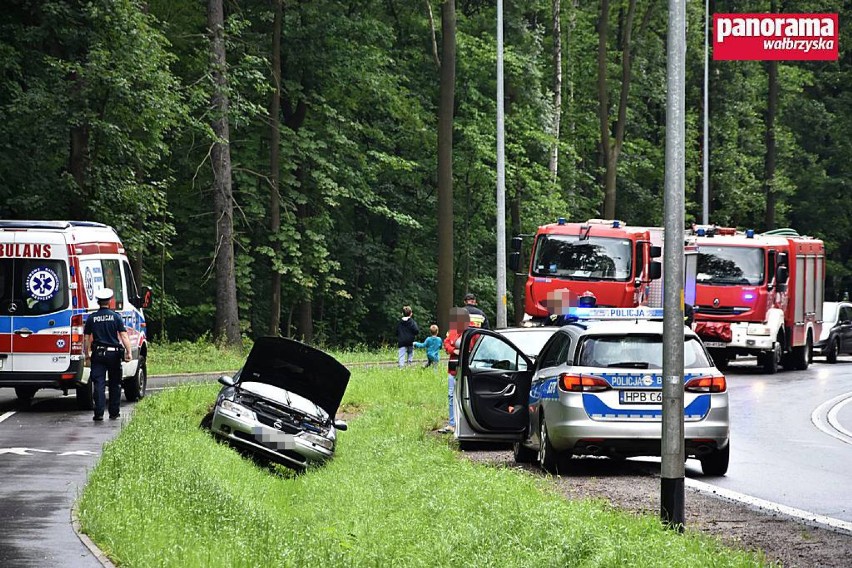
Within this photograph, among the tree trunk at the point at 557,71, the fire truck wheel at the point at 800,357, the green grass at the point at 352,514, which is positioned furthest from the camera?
the tree trunk at the point at 557,71

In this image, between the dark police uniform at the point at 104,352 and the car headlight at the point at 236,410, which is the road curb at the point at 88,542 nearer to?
the car headlight at the point at 236,410

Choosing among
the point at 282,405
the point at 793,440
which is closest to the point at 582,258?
the point at 793,440

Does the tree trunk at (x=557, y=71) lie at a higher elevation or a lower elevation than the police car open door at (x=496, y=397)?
higher

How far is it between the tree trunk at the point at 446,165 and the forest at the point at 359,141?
0.07m

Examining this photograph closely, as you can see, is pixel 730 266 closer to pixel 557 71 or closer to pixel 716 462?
pixel 716 462

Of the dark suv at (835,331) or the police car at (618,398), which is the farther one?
the dark suv at (835,331)

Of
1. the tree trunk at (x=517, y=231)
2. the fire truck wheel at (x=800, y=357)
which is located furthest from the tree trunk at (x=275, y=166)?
the fire truck wheel at (x=800, y=357)

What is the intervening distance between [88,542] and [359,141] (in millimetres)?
39546

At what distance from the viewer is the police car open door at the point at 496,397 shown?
16.9 meters

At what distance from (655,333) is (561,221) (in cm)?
1783

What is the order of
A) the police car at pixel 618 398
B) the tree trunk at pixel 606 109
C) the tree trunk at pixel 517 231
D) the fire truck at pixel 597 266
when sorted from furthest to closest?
the tree trunk at pixel 517 231 → the tree trunk at pixel 606 109 → the fire truck at pixel 597 266 → the police car at pixel 618 398

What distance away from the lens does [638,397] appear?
1511 cm

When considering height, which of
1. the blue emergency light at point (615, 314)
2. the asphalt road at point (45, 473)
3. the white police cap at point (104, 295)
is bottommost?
the asphalt road at point (45, 473)

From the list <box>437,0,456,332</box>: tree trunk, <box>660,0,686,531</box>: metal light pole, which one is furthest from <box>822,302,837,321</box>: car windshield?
<box>660,0,686,531</box>: metal light pole
